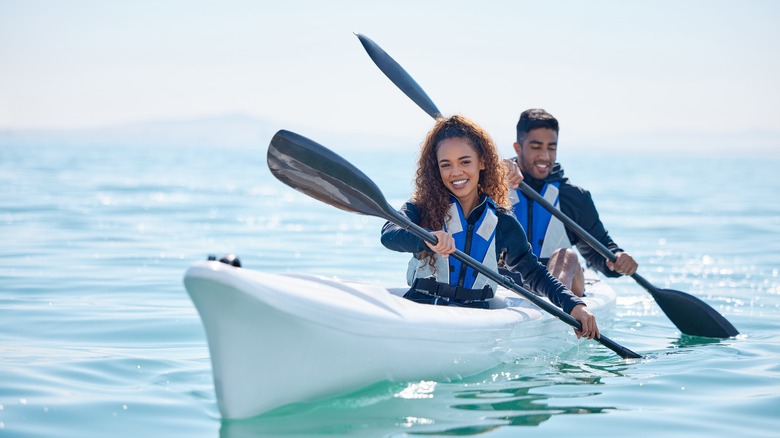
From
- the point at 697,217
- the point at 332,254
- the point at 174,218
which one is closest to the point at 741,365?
the point at 332,254

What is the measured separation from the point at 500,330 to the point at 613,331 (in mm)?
2209

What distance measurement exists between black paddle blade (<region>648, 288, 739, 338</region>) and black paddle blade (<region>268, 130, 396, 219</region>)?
2.86 m

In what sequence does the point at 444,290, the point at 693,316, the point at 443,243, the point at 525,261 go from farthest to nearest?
the point at 693,316
the point at 525,261
the point at 444,290
the point at 443,243

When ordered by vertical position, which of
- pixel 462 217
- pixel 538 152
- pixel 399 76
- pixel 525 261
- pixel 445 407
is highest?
pixel 399 76

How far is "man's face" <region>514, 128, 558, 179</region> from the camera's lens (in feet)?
18.7

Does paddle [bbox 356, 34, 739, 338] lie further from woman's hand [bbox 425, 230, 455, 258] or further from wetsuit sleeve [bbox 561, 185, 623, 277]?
woman's hand [bbox 425, 230, 455, 258]

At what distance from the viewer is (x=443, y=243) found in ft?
13.2

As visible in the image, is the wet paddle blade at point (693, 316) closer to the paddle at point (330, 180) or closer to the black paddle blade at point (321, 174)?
the paddle at point (330, 180)

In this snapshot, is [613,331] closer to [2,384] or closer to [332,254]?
[2,384]

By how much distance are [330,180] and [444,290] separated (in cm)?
78

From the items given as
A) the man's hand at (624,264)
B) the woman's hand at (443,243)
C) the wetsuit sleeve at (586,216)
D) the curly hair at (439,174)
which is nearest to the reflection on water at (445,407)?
A: the woman's hand at (443,243)

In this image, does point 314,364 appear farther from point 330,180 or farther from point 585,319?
point 585,319

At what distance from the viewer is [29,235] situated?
10680mm

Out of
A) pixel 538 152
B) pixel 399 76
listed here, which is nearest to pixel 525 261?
pixel 538 152
